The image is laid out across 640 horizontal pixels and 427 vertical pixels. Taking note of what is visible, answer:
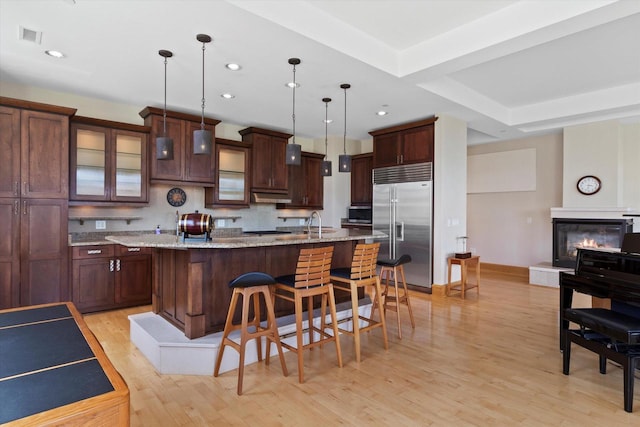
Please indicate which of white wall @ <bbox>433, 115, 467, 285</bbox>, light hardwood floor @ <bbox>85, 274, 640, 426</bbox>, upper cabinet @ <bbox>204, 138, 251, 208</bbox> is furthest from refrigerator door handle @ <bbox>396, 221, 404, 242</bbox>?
upper cabinet @ <bbox>204, 138, 251, 208</bbox>

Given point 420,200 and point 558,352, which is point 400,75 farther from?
point 558,352

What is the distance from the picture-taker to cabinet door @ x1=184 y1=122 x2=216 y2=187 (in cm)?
495

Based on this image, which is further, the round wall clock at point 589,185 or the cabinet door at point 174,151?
the round wall clock at point 589,185

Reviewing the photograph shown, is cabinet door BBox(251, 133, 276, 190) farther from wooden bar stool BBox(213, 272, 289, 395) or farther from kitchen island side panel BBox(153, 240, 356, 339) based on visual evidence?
wooden bar stool BBox(213, 272, 289, 395)

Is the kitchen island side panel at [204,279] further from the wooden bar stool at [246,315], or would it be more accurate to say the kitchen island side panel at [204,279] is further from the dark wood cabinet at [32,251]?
the dark wood cabinet at [32,251]

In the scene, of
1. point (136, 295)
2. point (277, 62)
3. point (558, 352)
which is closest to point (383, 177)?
point (277, 62)

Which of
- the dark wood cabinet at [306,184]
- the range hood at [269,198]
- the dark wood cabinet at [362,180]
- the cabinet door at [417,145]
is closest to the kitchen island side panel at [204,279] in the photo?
the range hood at [269,198]

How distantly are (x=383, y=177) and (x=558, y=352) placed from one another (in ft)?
11.4

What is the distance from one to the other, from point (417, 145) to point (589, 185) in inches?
111

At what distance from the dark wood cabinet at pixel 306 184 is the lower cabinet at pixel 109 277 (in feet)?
8.50

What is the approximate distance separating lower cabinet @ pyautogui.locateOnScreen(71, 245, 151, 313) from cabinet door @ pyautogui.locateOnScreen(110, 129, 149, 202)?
0.71 m

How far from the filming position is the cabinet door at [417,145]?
526 cm

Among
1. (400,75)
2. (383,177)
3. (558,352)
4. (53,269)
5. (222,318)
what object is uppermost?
(400,75)

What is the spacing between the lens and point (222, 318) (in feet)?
10.1
